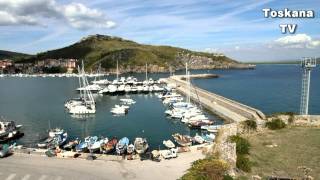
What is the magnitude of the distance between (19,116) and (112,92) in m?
43.9

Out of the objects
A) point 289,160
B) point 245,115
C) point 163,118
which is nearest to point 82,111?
point 163,118

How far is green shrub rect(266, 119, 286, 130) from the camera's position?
47.7 metres

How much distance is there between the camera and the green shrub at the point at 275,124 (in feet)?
156

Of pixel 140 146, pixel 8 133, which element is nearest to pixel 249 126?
pixel 140 146

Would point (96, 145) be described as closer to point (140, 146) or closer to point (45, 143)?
point (140, 146)

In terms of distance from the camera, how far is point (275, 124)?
157 feet

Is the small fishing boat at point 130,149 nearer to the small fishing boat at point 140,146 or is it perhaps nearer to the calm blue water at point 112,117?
the small fishing boat at point 140,146

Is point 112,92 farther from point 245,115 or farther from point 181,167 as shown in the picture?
point 181,167

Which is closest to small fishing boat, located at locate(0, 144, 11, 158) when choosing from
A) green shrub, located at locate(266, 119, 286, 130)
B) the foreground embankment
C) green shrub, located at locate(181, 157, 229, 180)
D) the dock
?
the foreground embankment

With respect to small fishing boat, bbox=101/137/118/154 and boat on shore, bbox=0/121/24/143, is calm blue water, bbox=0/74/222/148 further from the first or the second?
small fishing boat, bbox=101/137/118/154

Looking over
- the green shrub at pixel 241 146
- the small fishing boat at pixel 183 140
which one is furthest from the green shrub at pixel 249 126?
the small fishing boat at pixel 183 140

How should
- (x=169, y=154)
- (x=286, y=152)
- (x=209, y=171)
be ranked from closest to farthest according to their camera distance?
(x=209, y=171)
(x=286, y=152)
(x=169, y=154)

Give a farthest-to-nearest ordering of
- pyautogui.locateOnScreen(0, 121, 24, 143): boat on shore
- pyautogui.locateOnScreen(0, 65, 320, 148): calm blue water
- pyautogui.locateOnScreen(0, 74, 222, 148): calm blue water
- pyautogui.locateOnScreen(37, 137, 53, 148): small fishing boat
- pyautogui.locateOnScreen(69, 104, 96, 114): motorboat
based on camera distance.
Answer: pyautogui.locateOnScreen(69, 104, 96, 114): motorboat, pyautogui.locateOnScreen(0, 65, 320, 148): calm blue water, pyautogui.locateOnScreen(0, 74, 222, 148): calm blue water, pyautogui.locateOnScreen(0, 121, 24, 143): boat on shore, pyautogui.locateOnScreen(37, 137, 53, 148): small fishing boat

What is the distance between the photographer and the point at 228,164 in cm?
2892
